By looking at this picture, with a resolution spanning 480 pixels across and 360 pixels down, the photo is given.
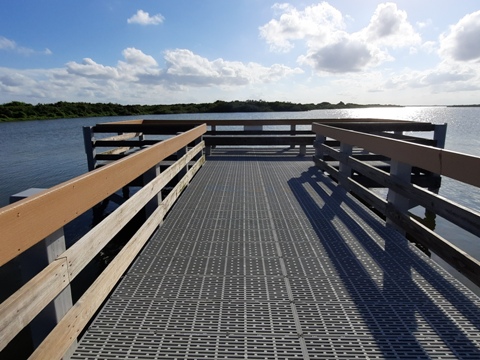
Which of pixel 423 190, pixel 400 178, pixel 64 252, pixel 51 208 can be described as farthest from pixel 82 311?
pixel 400 178

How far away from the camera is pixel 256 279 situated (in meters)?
3.06

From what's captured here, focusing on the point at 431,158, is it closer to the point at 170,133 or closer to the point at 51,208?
the point at 51,208

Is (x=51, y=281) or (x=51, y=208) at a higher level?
(x=51, y=208)

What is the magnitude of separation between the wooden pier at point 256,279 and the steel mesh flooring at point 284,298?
0.04ft

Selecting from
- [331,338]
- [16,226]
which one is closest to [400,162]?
[331,338]

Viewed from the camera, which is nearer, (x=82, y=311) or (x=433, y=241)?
(x=82, y=311)

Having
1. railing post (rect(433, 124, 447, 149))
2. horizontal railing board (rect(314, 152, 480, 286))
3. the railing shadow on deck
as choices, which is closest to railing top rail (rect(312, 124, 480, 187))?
horizontal railing board (rect(314, 152, 480, 286))

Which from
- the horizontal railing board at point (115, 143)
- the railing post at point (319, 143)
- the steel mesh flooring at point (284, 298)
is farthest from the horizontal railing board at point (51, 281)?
the horizontal railing board at point (115, 143)

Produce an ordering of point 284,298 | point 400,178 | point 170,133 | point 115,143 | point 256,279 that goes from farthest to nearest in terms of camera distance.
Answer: point 115,143 < point 170,133 < point 400,178 < point 256,279 < point 284,298

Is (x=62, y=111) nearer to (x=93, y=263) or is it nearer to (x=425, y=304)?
(x=93, y=263)

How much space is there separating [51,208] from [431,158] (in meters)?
3.17

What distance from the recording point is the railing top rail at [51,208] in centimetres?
141

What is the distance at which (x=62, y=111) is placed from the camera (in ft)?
302

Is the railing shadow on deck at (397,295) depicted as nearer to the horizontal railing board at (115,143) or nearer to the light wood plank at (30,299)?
the light wood plank at (30,299)
